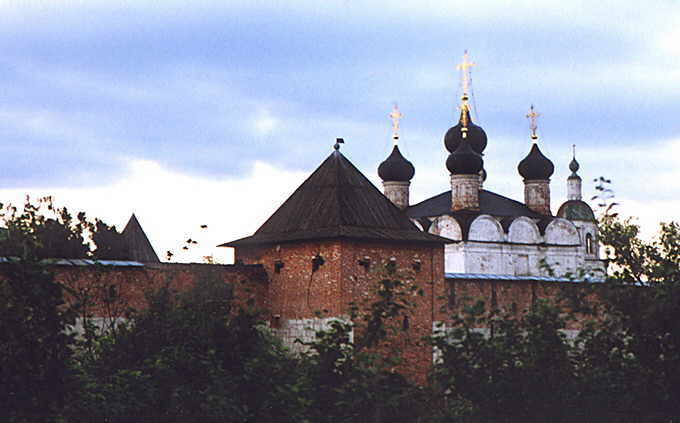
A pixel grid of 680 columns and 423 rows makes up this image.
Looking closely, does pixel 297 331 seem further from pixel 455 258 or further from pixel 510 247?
pixel 510 247

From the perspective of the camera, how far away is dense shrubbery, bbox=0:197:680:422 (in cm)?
1233

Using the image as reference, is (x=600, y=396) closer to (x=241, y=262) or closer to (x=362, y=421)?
(x=362, y=421)

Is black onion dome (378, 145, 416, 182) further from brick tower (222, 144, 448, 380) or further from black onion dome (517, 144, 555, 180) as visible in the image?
brick tower (222, 144, 448, 380)

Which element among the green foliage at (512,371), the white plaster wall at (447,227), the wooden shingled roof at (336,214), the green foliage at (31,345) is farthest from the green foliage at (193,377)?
the white plaster wall at (447,227)

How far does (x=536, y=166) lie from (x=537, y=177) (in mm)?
413

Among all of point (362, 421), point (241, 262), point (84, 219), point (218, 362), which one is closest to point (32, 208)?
point (84, 219)

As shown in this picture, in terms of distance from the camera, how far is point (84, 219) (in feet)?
69.6

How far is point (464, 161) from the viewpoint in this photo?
39.3 meters

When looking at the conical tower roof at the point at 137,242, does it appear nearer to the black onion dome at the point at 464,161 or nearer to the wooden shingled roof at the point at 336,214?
the wooden shingled roof at the point at 336,214

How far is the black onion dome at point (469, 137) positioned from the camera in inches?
1598

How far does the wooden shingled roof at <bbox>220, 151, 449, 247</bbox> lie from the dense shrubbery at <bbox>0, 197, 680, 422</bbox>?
5.25m

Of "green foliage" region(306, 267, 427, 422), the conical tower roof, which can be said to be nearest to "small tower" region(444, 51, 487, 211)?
the conical tower roof

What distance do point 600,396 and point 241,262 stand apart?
30.8 feet

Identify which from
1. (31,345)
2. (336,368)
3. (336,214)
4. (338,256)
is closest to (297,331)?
(338,256)
